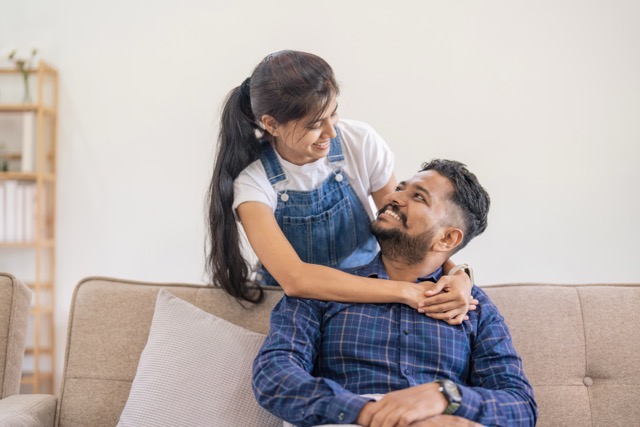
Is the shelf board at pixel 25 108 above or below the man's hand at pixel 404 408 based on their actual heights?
above

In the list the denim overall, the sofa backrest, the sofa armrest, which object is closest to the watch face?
the denim overall

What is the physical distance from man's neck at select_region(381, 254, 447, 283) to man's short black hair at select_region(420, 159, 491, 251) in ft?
0.23

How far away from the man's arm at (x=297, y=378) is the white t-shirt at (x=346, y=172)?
32 centimetres

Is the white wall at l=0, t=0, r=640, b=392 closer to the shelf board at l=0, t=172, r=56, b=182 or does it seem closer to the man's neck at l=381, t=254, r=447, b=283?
the shelf board at l=0, t=172, r=56, b=182

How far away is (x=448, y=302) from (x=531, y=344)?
1.17ft

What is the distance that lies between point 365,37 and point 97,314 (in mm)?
2276

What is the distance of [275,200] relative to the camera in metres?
1.95

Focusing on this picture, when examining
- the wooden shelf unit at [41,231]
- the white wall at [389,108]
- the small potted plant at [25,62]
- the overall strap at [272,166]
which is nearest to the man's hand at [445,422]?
the overall strap at [272,166]

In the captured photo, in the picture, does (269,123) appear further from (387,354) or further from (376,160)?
(387,354)

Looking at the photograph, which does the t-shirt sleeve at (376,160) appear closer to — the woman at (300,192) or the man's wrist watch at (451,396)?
the woman at (300,192)

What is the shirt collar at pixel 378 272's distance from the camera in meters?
1.82

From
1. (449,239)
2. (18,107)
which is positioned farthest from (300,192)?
(18,107)

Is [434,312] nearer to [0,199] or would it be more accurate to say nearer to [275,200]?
[275,200]

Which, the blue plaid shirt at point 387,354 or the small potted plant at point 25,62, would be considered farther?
the small potted plant at point 25,62
